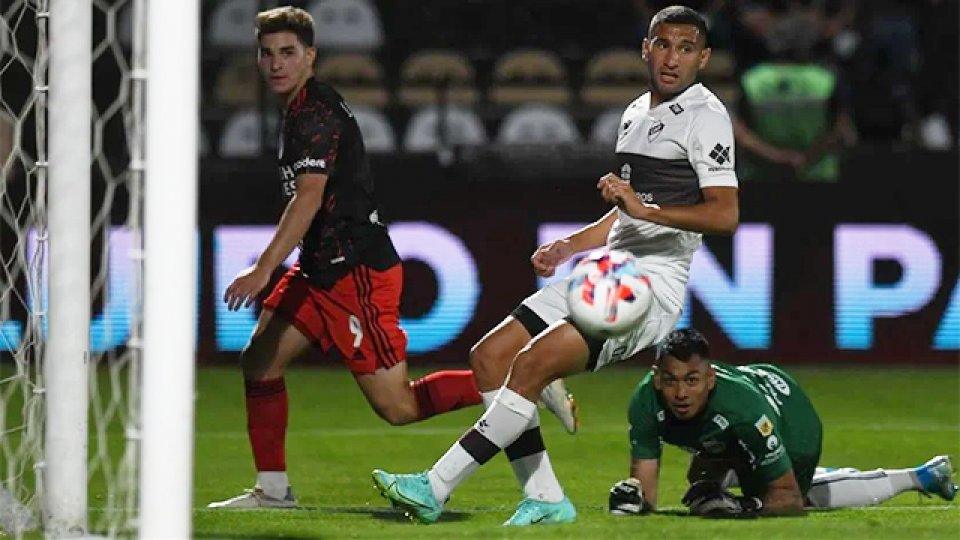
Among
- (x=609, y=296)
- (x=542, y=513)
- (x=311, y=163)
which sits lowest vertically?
(x=542, y=513)

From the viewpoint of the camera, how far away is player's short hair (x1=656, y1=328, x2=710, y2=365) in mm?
6609

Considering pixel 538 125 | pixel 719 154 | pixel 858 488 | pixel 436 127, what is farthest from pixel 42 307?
pixel 538 125

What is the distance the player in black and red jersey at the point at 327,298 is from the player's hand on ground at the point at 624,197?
138 centimetres

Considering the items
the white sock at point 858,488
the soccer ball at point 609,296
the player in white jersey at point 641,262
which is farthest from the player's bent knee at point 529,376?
the white sock at point 858,488

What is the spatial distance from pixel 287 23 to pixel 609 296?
1844mm

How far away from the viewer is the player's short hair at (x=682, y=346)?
6609 mm

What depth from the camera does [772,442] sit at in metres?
6.65

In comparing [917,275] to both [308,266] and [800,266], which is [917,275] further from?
[308,266]

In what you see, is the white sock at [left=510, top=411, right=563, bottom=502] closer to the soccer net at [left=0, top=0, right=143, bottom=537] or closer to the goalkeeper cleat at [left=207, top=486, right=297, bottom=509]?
the goalkeeper cleat at [left=207, top=486, right=297, bottom=509]

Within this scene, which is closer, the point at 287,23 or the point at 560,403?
the point at 287,23

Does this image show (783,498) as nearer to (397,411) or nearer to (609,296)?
(609,296)

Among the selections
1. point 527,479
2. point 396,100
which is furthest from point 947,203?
point 527,479

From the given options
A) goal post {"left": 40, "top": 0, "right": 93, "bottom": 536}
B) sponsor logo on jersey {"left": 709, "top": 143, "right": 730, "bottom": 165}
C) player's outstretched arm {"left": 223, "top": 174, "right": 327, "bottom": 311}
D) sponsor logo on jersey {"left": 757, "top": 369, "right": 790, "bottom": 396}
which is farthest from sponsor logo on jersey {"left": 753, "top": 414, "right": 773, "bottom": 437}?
goal post {"left": 40, "top": 0, "right": 93, "bottom": 536}

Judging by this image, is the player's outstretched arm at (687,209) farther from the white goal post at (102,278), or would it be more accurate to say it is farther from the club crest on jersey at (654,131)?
the white goal post at (102,278)
